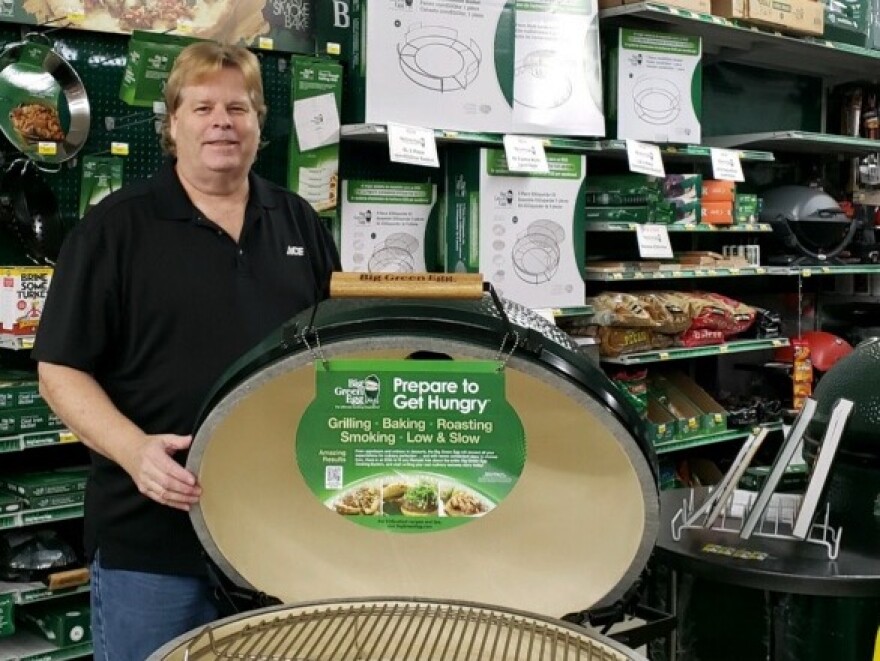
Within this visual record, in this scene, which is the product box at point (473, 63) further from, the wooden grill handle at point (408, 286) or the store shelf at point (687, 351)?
the wooden grill handle at point (408, 286)

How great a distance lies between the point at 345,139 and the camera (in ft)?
12.0

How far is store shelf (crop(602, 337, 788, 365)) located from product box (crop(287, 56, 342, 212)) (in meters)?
1.42

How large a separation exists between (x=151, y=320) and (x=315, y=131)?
180 centimetres

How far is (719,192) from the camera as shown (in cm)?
455

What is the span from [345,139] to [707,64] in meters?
A: 2.41

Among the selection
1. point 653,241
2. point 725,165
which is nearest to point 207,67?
point 653,241

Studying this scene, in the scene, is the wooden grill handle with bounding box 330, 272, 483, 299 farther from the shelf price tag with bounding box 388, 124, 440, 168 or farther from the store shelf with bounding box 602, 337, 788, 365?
the store shelf with bounding box 602, 337, 788, 365

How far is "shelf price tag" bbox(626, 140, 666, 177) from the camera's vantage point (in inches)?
157

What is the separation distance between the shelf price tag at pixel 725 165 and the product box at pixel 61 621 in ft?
9.89

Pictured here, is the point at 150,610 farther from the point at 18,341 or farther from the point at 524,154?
the point at 524,154

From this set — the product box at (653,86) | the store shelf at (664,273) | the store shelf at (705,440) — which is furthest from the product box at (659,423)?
the product box at (653,86)

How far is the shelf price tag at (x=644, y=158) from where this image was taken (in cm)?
398

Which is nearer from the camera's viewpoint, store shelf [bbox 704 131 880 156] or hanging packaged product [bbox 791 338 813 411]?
store shelf [bbox 704 131 880 156]

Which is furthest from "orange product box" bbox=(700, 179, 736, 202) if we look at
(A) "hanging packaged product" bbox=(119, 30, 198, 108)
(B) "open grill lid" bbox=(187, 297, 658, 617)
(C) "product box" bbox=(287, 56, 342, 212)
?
(B) "open grill lid" bbox=(187, 297, 658, 617)
